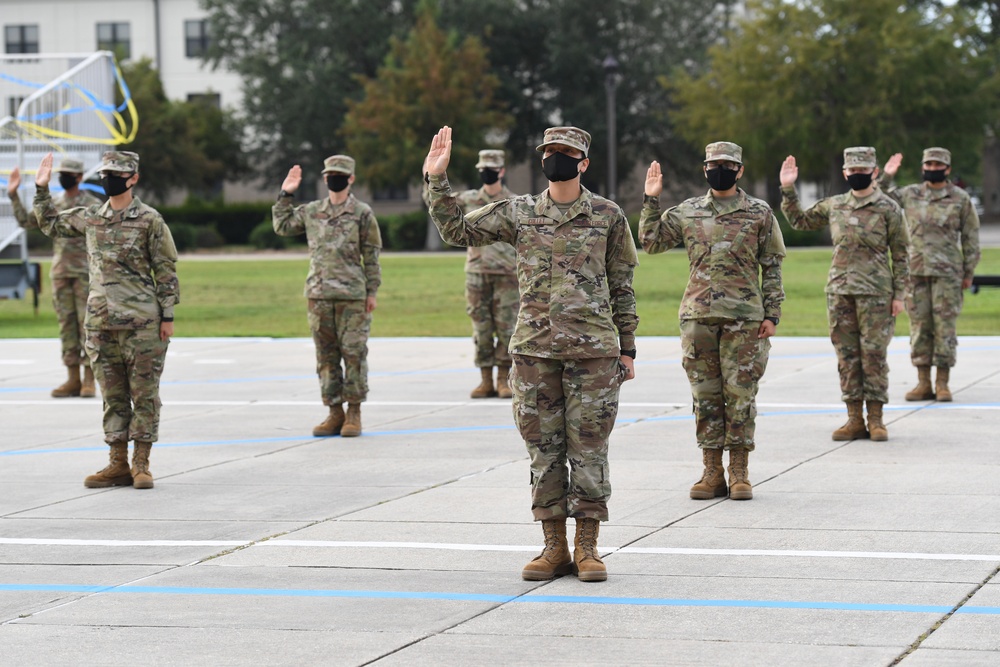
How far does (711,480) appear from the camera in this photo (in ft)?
31.5

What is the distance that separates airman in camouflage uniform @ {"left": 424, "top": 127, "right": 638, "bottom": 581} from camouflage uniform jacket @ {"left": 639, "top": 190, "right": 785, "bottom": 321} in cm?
199

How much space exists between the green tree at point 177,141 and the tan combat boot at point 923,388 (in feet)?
147

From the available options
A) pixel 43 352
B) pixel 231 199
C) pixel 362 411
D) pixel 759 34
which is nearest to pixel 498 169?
pixel 362 411

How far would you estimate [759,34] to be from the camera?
51125 mm

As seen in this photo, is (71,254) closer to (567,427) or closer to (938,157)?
(938,157)

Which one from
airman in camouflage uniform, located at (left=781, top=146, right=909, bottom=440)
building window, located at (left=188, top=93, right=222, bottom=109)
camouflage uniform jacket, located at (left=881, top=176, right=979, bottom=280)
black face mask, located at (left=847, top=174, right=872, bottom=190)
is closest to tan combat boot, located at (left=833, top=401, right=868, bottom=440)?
airman in camouflage uniform, located at (left=781, top=146, right=909, bottom=440)

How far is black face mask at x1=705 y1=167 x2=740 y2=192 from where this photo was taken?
31.0 feet

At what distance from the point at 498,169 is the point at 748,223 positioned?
209 inches

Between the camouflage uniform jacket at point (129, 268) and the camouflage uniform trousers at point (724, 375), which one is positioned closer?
the camouflage uniform trousers at point (724, 375)

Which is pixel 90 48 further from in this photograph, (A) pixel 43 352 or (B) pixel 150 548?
(B) pixel 150 548

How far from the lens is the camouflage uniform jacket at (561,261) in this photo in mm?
7496

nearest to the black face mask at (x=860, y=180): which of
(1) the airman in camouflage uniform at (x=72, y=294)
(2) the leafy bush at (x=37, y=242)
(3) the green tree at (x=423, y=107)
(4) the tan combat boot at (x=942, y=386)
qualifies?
(4) the tan combat boot at (x=942, y=386)

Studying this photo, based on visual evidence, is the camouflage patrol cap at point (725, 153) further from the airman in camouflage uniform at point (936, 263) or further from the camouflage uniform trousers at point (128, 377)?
the airman in camouflage uniform at point (936, 263)

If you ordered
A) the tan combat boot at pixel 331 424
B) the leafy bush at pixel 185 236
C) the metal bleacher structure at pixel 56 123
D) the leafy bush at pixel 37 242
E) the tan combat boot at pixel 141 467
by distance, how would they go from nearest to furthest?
the tan combat boot at pixel 141 467 → the tan combat boot at pixel 331 424 → the metal bleacher structure at pixel 56 123 → the leafy bush at pixel 37 242 → the leafy bush at pixel 185 236
